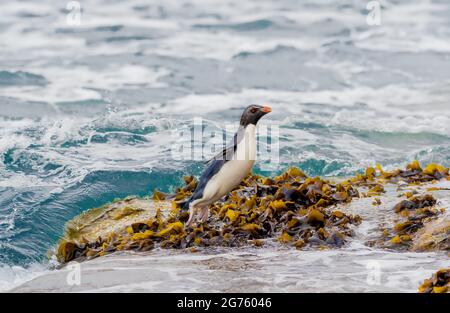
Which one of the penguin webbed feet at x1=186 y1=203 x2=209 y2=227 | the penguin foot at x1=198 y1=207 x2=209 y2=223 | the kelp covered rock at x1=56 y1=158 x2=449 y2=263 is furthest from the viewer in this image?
the penguin foot at x1=198 y1=207 x2=209 y2=223

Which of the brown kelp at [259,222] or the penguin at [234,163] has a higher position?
the penguin at [234,163]

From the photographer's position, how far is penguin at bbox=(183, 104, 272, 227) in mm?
8789

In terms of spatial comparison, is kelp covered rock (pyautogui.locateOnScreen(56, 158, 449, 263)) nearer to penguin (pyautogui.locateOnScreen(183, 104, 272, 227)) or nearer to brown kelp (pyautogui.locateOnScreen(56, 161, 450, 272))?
brown kelp (pyautogui.locateOnScreen(56, 161, 450, 272))

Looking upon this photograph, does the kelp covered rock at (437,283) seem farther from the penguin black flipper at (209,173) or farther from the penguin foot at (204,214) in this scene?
the penguin foot at (204,214)

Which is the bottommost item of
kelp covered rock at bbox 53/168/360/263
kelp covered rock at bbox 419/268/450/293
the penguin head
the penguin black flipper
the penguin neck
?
kelp covered rock at bbox 419/268/450/293

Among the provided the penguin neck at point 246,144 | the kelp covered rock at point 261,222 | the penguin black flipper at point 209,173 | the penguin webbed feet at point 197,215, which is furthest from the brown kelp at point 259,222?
the penguin neck at point 246,144

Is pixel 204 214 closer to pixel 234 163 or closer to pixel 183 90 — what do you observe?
pixel 234 163

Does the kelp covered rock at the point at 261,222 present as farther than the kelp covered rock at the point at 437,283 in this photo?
Yes

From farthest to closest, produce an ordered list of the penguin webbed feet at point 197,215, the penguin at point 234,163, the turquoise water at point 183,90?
1. the turquoise water at point 183,90
2. the penguin webbed feet at point 197,215
3. the penguin at point 234,163

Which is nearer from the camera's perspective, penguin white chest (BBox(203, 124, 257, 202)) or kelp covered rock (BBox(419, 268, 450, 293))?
kelp covered rock (BBox(419, 268, 450, 293))

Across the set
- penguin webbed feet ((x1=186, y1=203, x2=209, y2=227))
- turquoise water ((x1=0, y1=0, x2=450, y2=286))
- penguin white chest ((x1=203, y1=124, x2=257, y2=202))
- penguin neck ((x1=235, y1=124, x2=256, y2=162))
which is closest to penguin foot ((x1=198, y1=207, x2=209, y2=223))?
penguin webbed feet ((x1=186, y1=203, x2=209, y2=227))

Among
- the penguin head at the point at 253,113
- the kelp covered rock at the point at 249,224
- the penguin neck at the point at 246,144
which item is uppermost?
the penguin head at the point at 253,113

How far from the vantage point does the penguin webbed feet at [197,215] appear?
9.13 m
